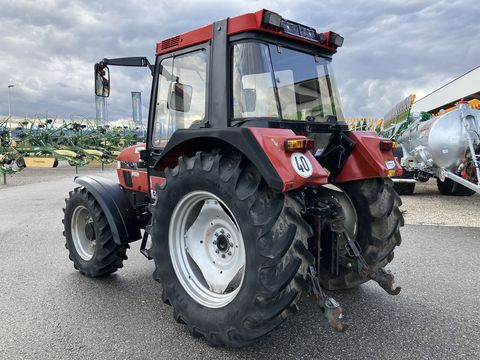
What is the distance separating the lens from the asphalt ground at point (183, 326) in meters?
2.67

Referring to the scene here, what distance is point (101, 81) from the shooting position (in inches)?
147

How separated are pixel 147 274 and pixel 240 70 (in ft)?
8.32

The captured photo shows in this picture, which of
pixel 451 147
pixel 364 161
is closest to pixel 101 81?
pixel 364 161

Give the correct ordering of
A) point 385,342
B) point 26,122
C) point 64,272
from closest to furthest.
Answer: point 385,342 < point 64,272 < point 26,122

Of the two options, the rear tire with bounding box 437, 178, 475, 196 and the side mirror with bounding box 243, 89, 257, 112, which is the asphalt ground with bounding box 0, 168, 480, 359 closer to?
the side mirror with bounding box 243, 89, 257, 112

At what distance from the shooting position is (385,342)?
109 inches

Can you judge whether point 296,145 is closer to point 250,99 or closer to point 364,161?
point 250,99

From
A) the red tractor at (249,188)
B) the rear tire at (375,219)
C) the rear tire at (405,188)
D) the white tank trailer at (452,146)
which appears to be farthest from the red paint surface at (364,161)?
the rear tire at (405,188)

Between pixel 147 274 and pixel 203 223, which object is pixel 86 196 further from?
Result: pixel 203 223

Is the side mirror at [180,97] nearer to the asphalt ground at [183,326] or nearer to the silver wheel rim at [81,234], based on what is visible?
the silver wheel rim at [81,234]

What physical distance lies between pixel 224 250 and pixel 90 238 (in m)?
1.87

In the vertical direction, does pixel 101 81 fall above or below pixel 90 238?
above

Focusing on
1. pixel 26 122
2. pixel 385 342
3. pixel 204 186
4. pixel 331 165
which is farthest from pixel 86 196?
pixel 26 122

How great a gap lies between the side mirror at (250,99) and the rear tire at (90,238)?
197cm
